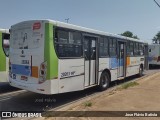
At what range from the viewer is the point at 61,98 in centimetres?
984

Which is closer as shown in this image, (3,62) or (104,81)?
(3,62)

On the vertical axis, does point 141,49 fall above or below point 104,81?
above

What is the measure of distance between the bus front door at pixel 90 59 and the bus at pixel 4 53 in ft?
11.2

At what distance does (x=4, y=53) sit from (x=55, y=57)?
3331 millimetres

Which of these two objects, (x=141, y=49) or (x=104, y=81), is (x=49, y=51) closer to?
(x=104, y=81)

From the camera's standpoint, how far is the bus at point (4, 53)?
34.0 feet

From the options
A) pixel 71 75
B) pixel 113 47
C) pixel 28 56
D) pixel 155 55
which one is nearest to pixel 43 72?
pixel 28 56

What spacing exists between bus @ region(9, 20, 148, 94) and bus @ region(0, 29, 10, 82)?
3.81 ft

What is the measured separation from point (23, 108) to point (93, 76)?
3.63 m

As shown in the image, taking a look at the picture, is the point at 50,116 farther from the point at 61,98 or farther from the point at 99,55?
the point at 99,55

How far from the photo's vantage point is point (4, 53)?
1042 cm

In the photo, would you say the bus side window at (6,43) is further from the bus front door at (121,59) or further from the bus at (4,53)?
the bus front door at (121,59)

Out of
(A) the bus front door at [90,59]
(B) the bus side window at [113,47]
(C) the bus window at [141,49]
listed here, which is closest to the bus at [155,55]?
(C) the bus window at [141,49]

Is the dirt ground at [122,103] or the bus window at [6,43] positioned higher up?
the bus window at [6,43]
